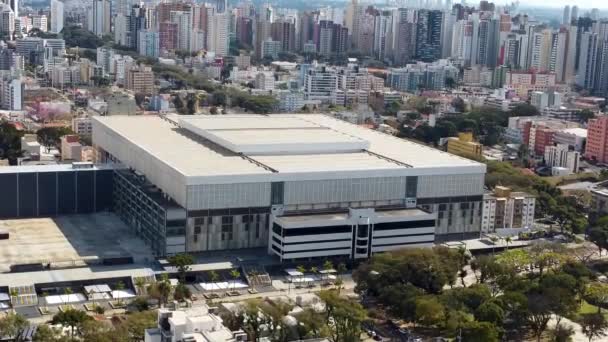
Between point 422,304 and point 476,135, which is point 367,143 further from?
point 476,135

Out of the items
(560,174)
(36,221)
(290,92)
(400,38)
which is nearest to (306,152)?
(36,221)

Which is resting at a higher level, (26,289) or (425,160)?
(425,160)

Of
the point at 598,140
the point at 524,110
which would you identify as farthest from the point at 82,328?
the point at 524,110

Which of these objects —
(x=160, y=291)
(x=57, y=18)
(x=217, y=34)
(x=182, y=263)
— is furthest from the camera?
(x=57, y=18)

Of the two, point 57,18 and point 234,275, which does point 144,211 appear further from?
point 57,18

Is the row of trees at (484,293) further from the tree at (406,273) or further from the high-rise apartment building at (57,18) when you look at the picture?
the high-rise apartment building at (57,18)

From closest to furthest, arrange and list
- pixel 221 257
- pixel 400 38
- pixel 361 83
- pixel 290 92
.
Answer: pixel 221 257 < pixel 290 92 < pixel 361 83 < pixel 400 38
